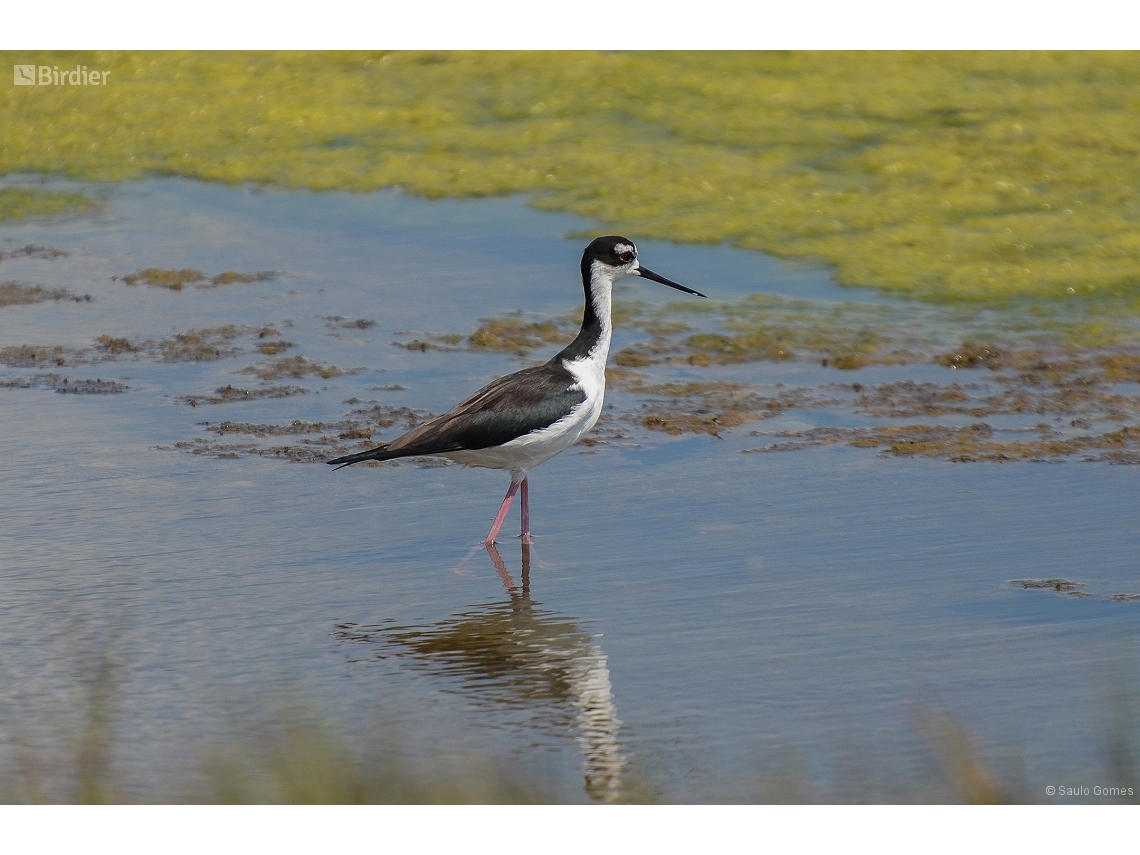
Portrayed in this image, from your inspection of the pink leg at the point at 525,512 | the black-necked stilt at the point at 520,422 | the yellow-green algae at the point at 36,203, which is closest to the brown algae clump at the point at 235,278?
the yellow-green algae at the point at 36,203

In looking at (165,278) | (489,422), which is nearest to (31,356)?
(165,278)

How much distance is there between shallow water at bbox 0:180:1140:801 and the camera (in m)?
4.61

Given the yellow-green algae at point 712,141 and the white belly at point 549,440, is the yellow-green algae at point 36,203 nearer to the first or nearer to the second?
the yellow-green algae at point 712,141

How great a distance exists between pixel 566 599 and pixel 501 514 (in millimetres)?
877

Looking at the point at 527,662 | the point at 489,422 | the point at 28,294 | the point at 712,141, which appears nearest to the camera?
the point at 527,662

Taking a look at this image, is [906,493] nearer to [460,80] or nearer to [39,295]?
[39,295]

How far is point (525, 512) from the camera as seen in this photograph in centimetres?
668

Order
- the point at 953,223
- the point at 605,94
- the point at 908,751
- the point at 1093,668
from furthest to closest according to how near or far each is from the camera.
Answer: the point at 605,94 → the point at 953,223 → the point at 1093,668 → the point at 908,751

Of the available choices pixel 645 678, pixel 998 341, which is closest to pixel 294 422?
pixel 645 678

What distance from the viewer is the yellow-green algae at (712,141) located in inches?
446

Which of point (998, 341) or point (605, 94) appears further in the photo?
point (605, 94)

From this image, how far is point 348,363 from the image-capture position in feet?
30.1

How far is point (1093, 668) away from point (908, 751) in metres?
0.88

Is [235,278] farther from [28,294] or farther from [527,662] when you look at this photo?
[527,662]
